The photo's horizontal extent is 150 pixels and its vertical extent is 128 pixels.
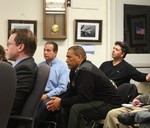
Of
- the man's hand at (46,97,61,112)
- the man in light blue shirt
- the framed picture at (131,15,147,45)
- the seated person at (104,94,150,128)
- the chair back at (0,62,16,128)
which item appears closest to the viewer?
the chair back at (0,62,16,128)

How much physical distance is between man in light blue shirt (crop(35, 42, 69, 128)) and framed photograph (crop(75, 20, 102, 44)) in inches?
19.0

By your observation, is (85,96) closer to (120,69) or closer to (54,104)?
(54,104)

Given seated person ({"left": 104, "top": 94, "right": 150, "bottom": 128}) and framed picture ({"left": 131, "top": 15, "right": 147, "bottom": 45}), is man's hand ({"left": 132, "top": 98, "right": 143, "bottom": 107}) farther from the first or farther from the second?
framed picture ({"left": 131, "top": 15, "right": 147, "bottom": 45})

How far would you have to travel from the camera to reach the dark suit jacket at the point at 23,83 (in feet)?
6.41

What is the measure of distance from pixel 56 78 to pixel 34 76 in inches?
68.1

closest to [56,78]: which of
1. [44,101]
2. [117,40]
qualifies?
[44,101]

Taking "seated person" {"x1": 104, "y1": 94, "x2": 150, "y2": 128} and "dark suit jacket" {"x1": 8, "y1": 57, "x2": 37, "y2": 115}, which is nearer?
"dark suit jacket" {"x1": 8, "y1": 57, "x2": 37, "y2": 115}

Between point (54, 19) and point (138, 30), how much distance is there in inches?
52.8

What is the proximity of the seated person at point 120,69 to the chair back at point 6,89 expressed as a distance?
2443 millimetres

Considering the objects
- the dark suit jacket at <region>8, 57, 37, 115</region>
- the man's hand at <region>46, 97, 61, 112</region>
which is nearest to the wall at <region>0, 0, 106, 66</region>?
the man's hand at <region>46, 97, 61, 112</region>

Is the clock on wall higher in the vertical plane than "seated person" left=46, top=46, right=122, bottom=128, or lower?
higher

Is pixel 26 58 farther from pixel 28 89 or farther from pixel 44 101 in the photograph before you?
pixel 44 101

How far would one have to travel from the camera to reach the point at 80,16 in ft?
14.1

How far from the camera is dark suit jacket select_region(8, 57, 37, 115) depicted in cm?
195
